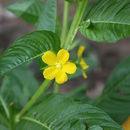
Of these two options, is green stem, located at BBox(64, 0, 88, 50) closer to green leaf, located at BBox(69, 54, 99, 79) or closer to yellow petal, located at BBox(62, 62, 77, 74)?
yellow petal, located at BBox(62, 62, 77, 74)

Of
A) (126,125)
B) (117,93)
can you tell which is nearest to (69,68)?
(126,125)

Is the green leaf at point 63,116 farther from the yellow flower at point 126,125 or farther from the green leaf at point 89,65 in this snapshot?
the yellow flower at point 126,125

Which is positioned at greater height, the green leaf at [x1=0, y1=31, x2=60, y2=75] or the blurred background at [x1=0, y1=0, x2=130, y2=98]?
the green leaf at [x1=0, y1=31, x2=60, y2=75]

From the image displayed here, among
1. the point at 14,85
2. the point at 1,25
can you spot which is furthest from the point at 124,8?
the point at 1,25

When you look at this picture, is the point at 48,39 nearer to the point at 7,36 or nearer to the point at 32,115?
the point at 32,115

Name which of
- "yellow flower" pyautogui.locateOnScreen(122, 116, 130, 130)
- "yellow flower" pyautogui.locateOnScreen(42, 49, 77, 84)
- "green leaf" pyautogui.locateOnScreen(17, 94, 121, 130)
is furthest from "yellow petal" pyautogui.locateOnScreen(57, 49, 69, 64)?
"yellow flower" pyautogui.locateOnScreen(122, 116, 130, 130)

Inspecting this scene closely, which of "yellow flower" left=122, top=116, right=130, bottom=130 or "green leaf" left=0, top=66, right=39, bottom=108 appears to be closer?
"yellow flower" left=122, top=116, right=130, bottom=130
